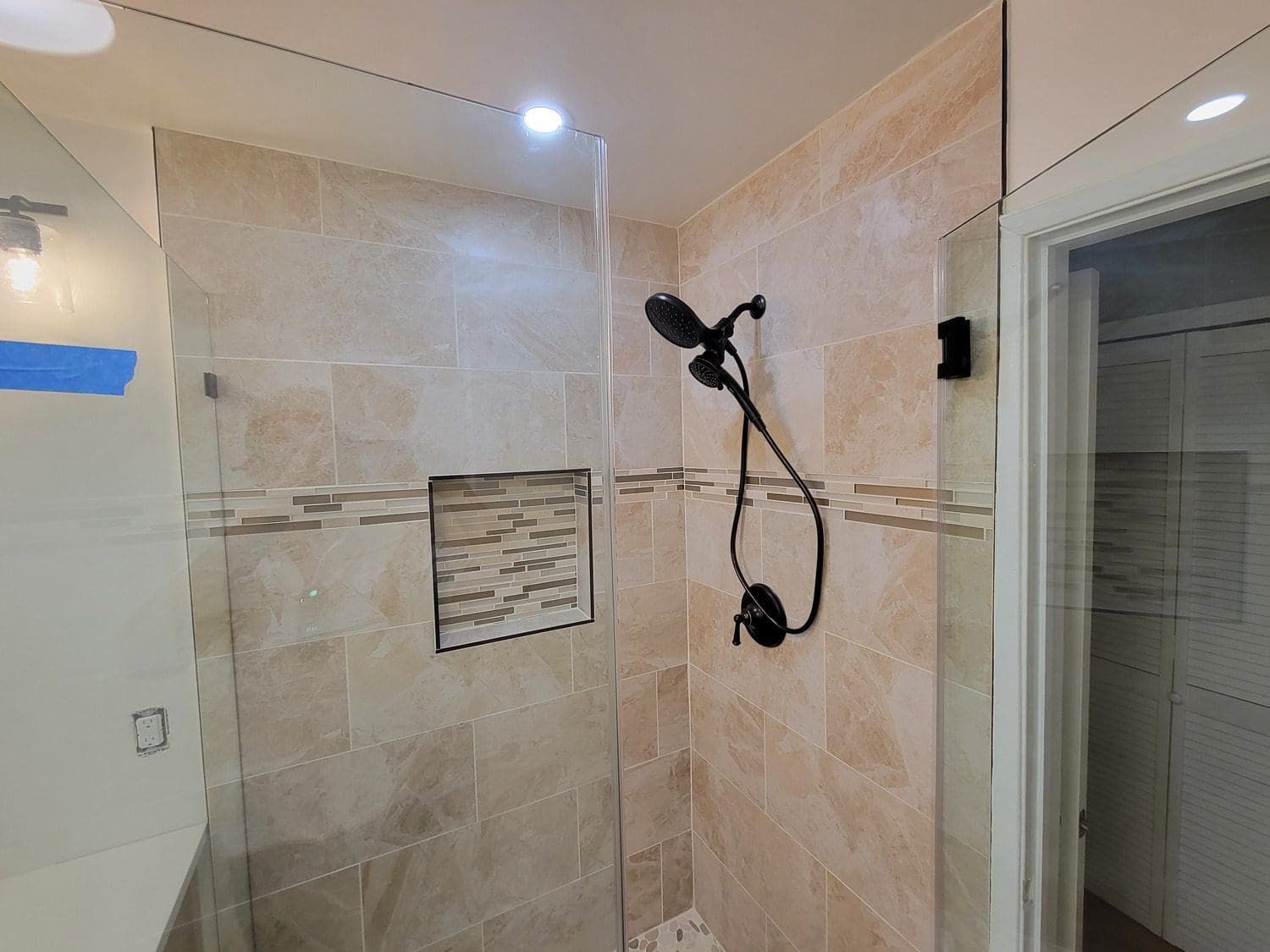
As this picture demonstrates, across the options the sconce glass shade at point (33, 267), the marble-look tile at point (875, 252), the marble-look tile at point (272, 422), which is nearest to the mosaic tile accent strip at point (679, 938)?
the marble-look tile at point (272, 422)

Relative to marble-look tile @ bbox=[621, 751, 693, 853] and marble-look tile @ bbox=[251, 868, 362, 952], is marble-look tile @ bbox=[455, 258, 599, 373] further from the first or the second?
marble-look tile @ bbox=[621, 751, 693, 853]

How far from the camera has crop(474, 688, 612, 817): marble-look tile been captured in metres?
1.19

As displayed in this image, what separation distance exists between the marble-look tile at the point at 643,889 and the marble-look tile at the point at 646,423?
52.0 inches

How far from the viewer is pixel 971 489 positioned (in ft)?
2.77

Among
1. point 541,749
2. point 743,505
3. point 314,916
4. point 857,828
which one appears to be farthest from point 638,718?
point 314,916

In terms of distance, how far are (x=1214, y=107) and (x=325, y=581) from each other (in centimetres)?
152

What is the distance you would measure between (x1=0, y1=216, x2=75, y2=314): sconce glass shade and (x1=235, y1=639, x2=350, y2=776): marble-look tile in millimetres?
679

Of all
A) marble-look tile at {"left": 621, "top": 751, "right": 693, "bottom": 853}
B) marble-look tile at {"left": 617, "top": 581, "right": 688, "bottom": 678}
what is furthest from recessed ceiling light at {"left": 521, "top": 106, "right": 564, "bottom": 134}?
marble-look tile at {"left": 621, "top": 751, "right": 693, "bottom": 853}

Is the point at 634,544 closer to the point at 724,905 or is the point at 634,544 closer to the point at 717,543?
the point at 717,543

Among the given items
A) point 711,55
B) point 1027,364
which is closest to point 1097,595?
point 1027,364

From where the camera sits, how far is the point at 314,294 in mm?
952

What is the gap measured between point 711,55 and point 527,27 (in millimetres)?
330

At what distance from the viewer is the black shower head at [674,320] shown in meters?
1.13

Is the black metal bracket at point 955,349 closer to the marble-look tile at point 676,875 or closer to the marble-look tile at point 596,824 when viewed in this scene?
the marble-look tile at point 596,824
